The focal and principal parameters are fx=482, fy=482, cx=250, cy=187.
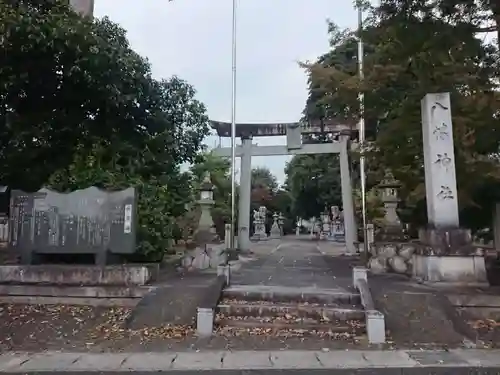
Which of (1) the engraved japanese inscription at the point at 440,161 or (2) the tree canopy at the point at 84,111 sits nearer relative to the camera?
(1) the engraved japanese inscription at the point at 440,161

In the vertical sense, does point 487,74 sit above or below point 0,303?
above

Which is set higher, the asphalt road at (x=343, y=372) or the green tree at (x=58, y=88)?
the green tree at (x=58, y=88)

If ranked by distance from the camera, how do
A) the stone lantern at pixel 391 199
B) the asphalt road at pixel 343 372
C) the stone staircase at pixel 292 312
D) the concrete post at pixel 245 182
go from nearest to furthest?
the asphalt road at pixel 343 372 → the stone staircase at pixel 292 312 → the stone lantern at pixel 391 199 → the concrete post at pixel 245 182

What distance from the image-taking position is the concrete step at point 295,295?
848cm

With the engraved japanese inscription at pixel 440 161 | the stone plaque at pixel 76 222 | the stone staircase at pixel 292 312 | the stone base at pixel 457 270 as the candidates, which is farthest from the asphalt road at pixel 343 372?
the engraved japanese inscription at pixel 440 161

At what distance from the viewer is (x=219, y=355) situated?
6.59 metres

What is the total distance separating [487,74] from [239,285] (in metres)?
6.96

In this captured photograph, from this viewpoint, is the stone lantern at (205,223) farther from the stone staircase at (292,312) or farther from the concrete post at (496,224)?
the concrete post at (496,224)

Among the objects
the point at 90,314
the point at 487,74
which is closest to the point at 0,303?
the point at 90,314

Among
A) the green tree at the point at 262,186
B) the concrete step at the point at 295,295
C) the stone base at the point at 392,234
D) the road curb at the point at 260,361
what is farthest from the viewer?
the green tree at the point at 262,186

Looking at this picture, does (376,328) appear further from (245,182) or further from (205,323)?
(245,182)

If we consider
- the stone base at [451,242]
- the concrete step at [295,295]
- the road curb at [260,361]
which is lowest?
the road curb at [260,361]

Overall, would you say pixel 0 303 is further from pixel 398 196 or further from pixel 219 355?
pixel 398 196

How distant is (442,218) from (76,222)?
7.40 m
